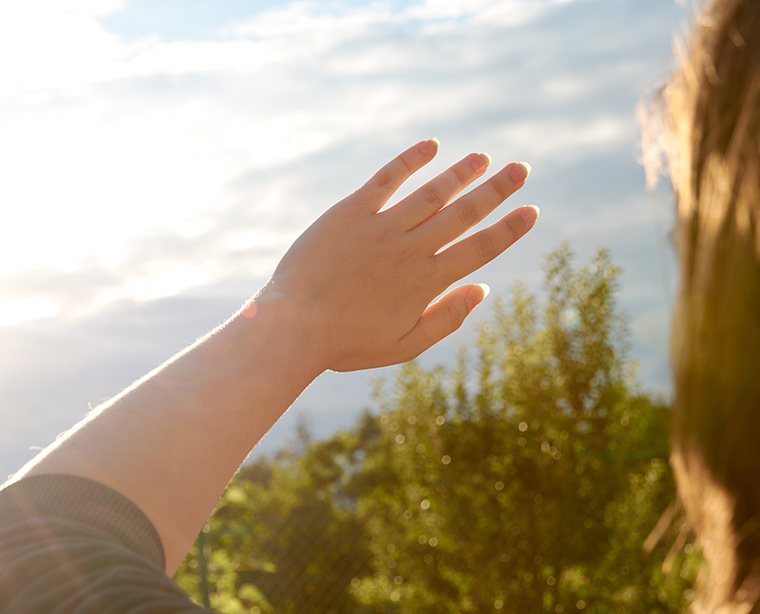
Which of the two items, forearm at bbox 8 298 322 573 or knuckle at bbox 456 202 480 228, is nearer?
forearm at bbox 8 298 322 573

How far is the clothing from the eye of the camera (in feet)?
1.77

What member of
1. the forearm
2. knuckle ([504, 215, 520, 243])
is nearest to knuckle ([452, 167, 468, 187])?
knuckle ([504, 215, 520, 243])

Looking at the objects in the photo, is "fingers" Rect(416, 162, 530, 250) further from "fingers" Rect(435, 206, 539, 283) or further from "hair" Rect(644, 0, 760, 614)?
"hair" Rect(644, 0, 760, 614)

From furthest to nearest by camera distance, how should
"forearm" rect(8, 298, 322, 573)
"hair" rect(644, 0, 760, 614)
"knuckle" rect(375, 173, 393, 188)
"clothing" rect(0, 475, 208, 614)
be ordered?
"knuckle" rect(375, 173, 393, 188) → "forearm" rect(8, 298, 322, 573) → "hair" rect(644, 0, 760, 614) → "clothing" rect(0, 475, 208, 614)

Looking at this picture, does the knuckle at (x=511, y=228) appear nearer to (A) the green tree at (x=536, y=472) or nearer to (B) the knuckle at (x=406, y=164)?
(B) the knuckle at (x=406, y=164)

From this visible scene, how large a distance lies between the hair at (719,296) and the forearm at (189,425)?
0.51m

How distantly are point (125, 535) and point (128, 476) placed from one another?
7cm

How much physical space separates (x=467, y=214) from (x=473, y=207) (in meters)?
0.02

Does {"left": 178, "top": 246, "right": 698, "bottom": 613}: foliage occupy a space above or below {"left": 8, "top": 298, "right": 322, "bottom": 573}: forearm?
below

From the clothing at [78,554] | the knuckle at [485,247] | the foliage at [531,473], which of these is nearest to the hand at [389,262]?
the knuckle at [485,247]

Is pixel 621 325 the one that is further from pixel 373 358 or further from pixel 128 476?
pixel 128 476

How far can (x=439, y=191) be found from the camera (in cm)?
119

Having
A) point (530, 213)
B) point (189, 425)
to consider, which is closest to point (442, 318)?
point (530, 213)

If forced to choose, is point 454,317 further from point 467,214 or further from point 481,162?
point 481,162
